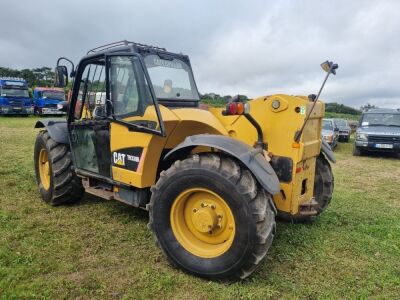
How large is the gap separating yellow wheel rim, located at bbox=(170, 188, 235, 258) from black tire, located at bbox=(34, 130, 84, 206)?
238 centimetres

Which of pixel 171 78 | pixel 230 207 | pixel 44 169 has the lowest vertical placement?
pixel 44 169

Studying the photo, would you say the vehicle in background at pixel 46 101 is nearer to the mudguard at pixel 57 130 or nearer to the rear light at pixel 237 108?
the mudguard at pixel 57 130

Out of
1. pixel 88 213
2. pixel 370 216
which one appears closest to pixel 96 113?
pixel 88 213

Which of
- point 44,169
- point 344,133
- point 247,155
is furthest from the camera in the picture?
point 344,133

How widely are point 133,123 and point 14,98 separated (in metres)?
24.3

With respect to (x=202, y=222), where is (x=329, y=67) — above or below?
above

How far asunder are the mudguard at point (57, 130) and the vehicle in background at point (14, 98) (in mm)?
21785

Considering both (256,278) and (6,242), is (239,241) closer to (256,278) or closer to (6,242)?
(256,278)

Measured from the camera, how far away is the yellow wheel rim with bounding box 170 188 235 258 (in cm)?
358

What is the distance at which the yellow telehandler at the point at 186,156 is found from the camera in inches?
136

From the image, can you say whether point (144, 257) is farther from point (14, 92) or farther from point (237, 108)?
point (14, 92)

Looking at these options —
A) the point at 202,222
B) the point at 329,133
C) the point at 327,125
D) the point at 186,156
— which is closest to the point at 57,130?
the point at 186,156

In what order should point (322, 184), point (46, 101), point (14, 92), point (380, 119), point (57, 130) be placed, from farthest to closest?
1. point (46, 101)
2. point (14, 92)
3. point (380, 119)
4. point (57, 130)
5. point (322, 184)

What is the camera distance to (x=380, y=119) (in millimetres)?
15375
